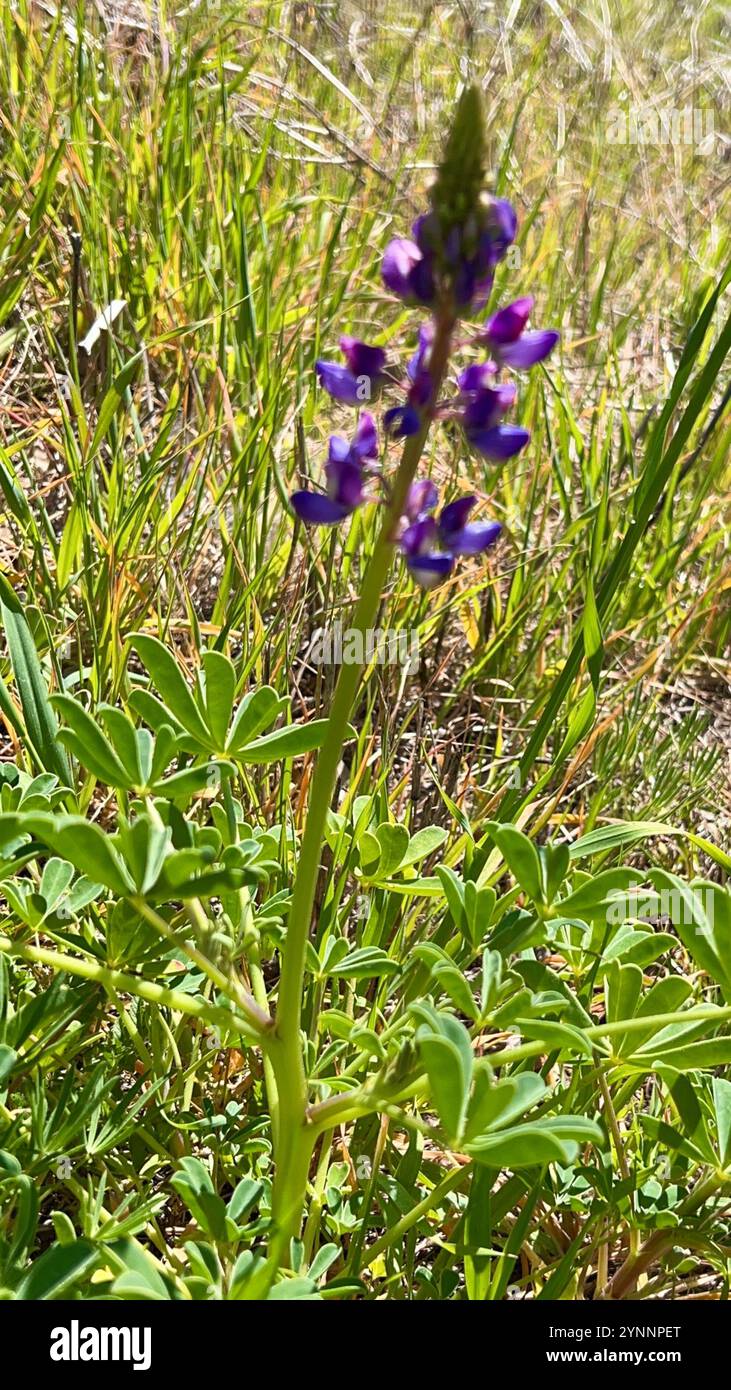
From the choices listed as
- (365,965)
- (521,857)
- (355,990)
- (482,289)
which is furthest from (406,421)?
(355,990)

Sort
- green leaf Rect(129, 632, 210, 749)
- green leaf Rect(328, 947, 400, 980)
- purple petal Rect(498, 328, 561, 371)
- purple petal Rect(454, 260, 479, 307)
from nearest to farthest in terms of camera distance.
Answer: purple petal Rect(454, 260, 479, 307) → purple petal Rect(498, 328, 561, 371) → green leaf Rect(129, 632, 210, 749) → green leaf Rect(328, 947, 400, 980)

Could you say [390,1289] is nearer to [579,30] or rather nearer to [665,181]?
[665,181]

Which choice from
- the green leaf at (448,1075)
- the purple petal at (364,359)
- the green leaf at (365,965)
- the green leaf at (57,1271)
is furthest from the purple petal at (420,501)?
the green leaf at (57,1271)

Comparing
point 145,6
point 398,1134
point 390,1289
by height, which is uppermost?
point 145,6

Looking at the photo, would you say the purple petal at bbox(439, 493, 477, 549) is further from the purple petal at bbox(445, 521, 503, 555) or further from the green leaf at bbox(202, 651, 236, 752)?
the green leaf at bbox(202, 651, 236, 752)

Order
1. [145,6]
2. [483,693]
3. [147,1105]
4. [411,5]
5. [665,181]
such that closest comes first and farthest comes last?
[147,1105]
[483,693]
[145,6]
[665,181]
[411,5]

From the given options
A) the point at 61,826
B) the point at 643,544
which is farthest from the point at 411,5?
the point at 61,826

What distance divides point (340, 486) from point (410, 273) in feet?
0.63

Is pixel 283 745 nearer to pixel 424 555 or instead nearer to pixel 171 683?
pixel 171 683

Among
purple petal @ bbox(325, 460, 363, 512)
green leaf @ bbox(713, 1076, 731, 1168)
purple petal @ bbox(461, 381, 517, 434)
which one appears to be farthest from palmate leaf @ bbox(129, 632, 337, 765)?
green leaf @ bbox(713, 1076, 731, 1168)

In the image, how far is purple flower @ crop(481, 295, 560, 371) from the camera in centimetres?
107

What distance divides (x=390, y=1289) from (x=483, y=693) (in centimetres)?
119

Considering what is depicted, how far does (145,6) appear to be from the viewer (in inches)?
128

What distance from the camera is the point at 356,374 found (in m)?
1.16
